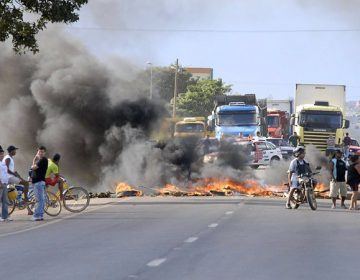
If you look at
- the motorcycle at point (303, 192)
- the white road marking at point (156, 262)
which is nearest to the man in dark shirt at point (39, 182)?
the motorcycle at point (303, 192)

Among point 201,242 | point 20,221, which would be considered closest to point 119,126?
point 20,221

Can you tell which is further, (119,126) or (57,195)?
(119,126)

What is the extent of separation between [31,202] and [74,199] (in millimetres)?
1291

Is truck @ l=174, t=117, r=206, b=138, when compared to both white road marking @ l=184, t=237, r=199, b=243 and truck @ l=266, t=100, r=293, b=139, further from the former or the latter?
white road marking @ l=184, t=237, r=199, b=243

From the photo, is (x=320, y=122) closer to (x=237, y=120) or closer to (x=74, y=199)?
(x=237, y=120)

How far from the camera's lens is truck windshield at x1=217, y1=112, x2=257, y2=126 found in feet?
171

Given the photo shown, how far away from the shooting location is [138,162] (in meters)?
36.8

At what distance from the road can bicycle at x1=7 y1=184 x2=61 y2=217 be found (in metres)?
0.55

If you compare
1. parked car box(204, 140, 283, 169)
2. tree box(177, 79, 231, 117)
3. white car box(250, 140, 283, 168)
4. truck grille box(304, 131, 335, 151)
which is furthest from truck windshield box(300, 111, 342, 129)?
tree box(177, 79, 231, 117)

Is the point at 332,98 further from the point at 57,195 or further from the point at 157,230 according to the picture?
the point at 157,230

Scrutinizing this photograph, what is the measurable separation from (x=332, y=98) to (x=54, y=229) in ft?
123

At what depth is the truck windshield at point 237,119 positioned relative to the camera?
52000 mm

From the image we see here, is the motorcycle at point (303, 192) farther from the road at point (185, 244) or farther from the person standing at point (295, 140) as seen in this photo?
the person standing at point (295, 140)

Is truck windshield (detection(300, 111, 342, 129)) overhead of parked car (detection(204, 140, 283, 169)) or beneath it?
overhead
